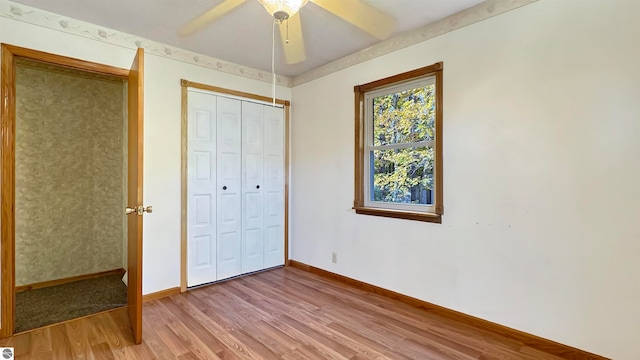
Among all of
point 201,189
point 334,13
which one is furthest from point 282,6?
point 201,189

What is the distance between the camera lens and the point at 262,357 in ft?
6.62

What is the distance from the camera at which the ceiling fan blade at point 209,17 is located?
7.61 feet

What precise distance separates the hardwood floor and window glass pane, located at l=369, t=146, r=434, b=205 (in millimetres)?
A: 997

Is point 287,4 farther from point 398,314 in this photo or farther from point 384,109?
point 398,314

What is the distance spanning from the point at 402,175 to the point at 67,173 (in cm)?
379

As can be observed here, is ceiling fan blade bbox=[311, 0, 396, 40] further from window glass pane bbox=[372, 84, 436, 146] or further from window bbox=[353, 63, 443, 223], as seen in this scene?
window glass pane bbox=[372, 84, 436, 146]

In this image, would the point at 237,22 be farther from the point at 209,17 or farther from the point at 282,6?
the point at 282,6

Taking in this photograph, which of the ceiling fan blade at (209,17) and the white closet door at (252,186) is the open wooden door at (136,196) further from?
the white closet door at (252,186)

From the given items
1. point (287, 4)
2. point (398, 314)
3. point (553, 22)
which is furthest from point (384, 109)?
point (398, 314)

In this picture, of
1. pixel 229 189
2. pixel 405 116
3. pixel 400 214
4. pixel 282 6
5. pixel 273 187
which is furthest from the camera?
pixel 273 187

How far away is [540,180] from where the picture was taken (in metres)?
2.11

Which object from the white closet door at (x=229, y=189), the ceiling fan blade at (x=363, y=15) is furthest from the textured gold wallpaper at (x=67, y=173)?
the ceiling fan blade at (x=363, y=15)

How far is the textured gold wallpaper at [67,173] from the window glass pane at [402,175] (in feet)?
10.2

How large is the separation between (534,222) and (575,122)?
0.70 metres
